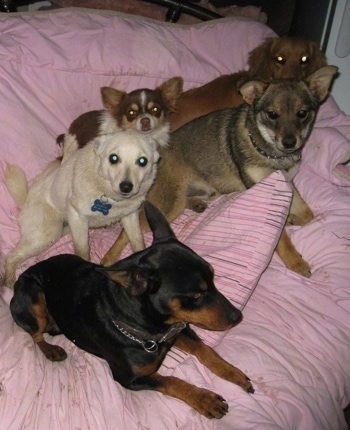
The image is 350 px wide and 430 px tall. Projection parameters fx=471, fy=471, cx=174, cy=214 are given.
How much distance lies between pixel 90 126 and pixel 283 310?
1.82 m

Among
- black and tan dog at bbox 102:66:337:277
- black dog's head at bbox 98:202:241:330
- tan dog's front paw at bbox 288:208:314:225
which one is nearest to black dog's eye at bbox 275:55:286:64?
black and tan dog at bbox 102:66:337:277

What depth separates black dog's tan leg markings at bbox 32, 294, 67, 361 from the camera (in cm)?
247

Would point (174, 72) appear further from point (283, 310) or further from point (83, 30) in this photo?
point (283, 310)

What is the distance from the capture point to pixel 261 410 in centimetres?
224

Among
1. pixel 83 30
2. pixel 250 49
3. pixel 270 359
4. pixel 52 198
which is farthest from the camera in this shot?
pixel 250 49

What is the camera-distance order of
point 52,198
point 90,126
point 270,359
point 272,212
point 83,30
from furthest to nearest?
point 83,30 < point 90,126 < point 52,198 < point 272,212 < point 270,359

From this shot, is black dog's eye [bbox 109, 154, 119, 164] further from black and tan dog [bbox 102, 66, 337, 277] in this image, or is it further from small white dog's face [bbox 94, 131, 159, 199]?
black and tan dog [bbox 102, 66, 337, 277]

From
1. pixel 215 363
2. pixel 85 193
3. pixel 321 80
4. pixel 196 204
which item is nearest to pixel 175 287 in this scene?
pixel 215 363

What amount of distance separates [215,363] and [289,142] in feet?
4.25

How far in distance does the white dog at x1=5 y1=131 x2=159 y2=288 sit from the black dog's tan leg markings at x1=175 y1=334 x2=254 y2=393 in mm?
880

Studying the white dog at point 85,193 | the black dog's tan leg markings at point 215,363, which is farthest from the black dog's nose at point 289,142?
the black dog's tan leg markings at point 215,363

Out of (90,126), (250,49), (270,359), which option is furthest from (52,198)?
(250,49)

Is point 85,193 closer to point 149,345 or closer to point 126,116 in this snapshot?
point 126,116

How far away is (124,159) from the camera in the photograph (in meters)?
2.60
